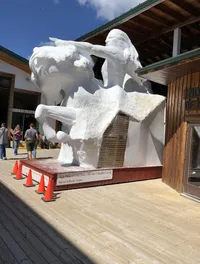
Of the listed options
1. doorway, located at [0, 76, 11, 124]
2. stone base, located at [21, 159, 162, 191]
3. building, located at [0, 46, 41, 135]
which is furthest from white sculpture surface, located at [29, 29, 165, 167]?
doorway, located at [0, 76, 11, 124]

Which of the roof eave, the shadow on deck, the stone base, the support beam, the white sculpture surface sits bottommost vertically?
the shadow on deck

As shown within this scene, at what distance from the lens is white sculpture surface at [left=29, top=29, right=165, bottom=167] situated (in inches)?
285

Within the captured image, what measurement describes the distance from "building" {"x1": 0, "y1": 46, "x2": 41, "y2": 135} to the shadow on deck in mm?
14259

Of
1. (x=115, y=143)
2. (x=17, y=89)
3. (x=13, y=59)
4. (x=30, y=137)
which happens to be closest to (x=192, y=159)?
(x=115, y=143)

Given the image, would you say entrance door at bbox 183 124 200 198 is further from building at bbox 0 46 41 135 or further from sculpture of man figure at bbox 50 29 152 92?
building at bbox 0 46 41 135

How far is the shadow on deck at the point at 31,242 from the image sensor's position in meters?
3.26

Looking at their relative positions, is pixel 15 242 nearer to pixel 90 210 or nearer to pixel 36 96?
pixel 90 210

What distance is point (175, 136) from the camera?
7344 mm

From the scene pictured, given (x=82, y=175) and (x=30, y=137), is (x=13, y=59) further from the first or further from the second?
(x=82, y=175)

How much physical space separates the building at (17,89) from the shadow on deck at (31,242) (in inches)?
561

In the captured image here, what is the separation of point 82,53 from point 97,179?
4091 mm

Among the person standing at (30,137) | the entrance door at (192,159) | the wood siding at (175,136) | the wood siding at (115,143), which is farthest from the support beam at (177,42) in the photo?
the person standing at (30,137)

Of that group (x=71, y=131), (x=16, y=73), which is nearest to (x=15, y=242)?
(x=71, y=131)

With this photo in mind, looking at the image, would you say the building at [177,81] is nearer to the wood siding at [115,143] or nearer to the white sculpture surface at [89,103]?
the white sculpture surface at [89,103]
